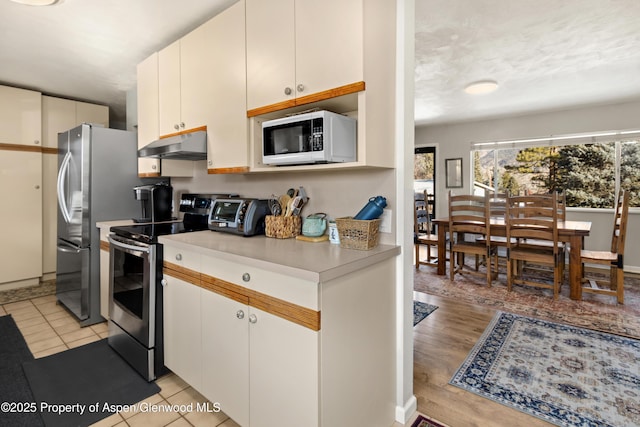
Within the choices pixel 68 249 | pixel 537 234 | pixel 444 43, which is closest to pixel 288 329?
pixel 444 43

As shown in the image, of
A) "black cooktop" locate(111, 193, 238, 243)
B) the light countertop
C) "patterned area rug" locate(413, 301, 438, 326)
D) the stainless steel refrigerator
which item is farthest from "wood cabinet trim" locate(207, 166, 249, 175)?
"patterned area rug" locate(413, 301, 438, 326)

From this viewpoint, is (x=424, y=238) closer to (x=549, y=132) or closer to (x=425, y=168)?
(x=425, y=168)

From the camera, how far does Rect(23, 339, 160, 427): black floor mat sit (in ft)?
5.59

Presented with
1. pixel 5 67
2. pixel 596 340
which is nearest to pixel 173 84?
pixel 5 67

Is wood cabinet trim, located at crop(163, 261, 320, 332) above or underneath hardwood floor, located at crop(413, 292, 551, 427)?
above

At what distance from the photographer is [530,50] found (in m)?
2.82

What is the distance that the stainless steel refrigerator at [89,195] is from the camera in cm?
272

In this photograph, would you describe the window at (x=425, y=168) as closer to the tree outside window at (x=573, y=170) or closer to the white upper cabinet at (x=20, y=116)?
the tree outside window at (x=573, y=170)

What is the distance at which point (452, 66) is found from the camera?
10.5 feet

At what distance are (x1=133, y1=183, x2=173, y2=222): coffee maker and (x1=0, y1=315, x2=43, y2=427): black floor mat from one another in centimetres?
122

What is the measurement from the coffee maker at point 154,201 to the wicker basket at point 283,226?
1383mm

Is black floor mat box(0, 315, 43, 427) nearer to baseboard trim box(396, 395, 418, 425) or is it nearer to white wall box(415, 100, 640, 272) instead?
baseboard trim box(396, 395, 418, 425)

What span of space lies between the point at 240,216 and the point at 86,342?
5.62 feet

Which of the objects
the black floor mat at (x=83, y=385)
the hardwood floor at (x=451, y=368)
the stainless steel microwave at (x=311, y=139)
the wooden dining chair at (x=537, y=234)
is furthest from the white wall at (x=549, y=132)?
the black floor mat at (x=83, y=385)
